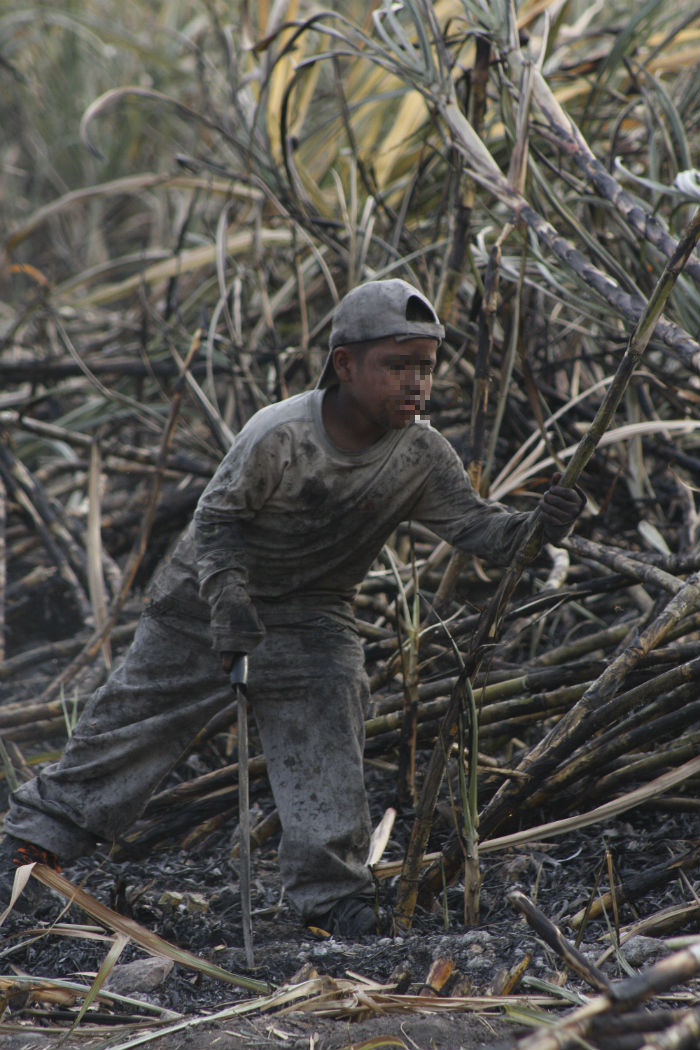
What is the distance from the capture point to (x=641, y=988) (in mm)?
1055

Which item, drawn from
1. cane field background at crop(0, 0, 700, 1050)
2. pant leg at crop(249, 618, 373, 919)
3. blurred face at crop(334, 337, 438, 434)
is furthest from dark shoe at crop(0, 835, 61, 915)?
blurred face at crop(334, 337, 438, 434)

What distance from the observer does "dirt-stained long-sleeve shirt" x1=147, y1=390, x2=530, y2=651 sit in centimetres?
226

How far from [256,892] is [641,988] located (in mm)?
1731

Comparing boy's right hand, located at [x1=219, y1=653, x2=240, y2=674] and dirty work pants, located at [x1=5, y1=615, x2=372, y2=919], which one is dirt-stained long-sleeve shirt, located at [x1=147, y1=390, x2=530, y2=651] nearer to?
boy's right hand, located at [x1=219, y1=653, x2=240, y2=674]

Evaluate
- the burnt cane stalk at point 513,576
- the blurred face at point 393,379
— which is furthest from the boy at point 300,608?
the burnt cane stalk at point 513,576

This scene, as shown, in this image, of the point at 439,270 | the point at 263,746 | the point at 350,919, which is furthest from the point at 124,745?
the point at 439,270

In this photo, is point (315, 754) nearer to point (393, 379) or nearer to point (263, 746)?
point (263, 746)

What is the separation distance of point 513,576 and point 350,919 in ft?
3.09

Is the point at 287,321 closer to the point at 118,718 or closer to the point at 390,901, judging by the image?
the point at 118,718

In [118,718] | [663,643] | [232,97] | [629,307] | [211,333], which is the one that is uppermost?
[232,97]

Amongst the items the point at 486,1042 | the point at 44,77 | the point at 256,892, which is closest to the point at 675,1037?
the point at 486,1042

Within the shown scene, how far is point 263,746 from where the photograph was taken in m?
2.53

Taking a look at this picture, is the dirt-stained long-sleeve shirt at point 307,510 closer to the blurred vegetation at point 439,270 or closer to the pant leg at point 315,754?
the pant leg at point 315,754

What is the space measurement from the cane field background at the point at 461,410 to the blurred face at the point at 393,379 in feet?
1.24
